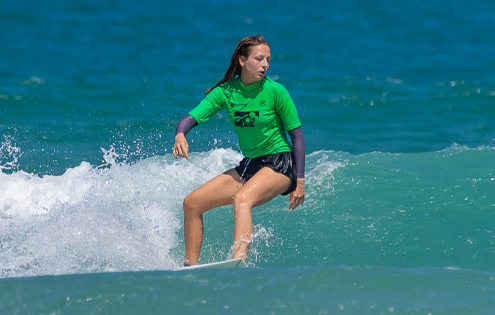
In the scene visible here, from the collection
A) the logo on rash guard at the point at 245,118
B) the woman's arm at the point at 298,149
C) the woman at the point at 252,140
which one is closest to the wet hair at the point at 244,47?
the woman at the point at 252,140

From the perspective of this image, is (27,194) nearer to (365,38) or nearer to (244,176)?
(244,176)

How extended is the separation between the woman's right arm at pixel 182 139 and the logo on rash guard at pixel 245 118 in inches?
12.3

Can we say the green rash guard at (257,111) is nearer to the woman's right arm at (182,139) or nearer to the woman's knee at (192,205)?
the woman's right arm at (182,139)

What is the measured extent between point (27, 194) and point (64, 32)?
945 centimetres

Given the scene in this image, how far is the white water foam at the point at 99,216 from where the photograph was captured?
5809 mm

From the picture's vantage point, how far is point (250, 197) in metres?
5.24

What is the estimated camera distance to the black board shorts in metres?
5.43

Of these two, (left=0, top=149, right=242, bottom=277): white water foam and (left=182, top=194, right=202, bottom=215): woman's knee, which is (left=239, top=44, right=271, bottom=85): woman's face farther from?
(left=0, top=149, right=242, bottom=277): white water foam

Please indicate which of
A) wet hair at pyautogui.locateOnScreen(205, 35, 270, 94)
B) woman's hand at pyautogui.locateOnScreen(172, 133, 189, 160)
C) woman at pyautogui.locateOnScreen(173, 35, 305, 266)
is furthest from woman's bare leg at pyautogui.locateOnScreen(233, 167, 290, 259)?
wet hair at pyautogui.locateOnScreen(205, 35, 270, 94)

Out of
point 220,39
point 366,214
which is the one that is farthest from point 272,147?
point 220,39

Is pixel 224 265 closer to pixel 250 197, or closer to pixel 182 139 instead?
pixel 250 197

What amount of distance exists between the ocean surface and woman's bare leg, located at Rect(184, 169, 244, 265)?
1.37 feet

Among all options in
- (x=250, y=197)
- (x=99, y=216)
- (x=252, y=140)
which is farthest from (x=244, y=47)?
(x=99, y=216)

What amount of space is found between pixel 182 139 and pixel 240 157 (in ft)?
12.7
